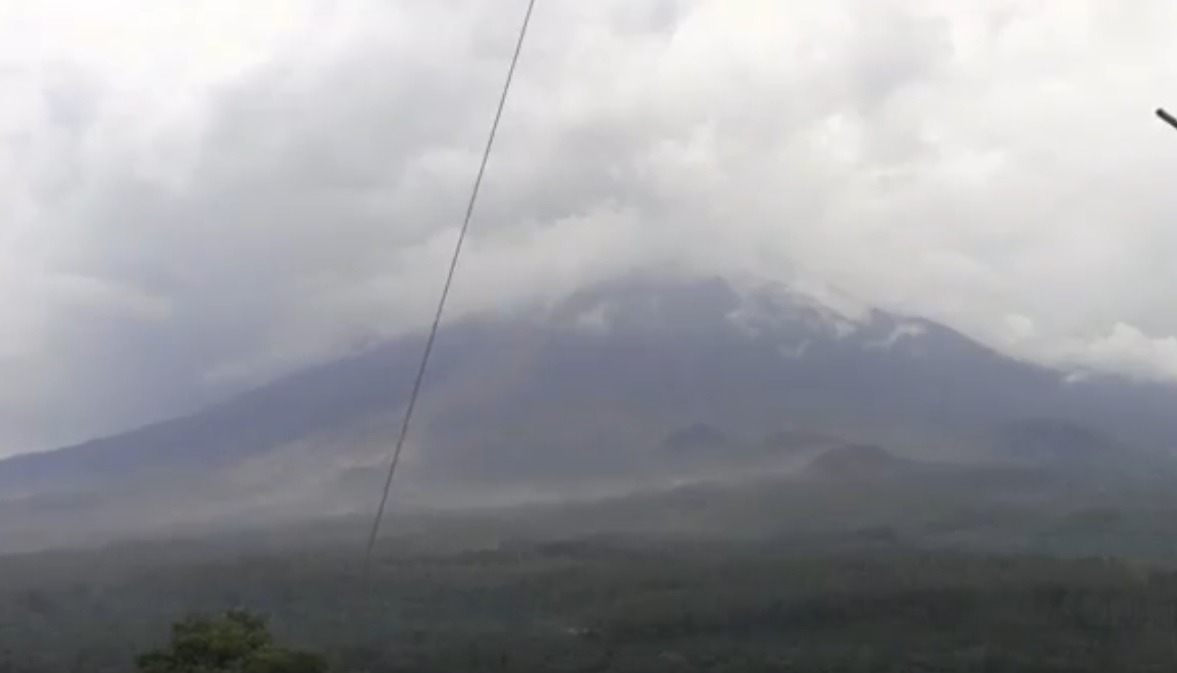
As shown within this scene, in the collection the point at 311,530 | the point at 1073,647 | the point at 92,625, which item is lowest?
the point at 1073,647

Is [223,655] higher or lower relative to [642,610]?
lower

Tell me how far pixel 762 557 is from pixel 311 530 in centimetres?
7651

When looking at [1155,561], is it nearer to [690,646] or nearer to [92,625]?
[690,646]

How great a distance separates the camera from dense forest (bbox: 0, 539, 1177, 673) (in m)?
89.5

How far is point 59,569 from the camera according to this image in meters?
160

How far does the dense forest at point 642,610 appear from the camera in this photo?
89.5 meters

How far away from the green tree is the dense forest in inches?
1389

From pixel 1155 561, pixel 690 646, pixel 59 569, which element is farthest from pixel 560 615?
pixel 59 569

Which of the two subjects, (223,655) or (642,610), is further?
(642,610)

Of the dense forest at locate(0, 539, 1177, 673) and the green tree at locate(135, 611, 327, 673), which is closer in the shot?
the green tree at locate(135, 611, 327, 673)

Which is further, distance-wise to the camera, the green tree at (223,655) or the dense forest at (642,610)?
the dense forest at (642,610)

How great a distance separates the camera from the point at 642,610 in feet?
361

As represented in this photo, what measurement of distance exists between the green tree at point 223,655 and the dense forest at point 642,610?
3527 centimetres

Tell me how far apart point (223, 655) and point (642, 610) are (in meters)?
80.5
